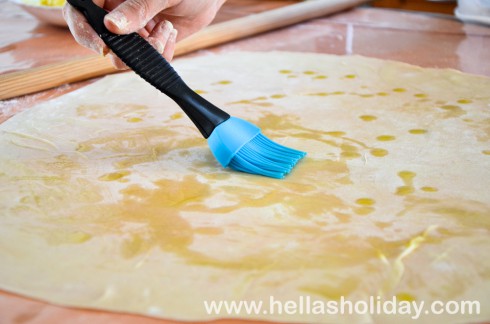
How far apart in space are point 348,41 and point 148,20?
102 centimetres

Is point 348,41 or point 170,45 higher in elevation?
point 170,45

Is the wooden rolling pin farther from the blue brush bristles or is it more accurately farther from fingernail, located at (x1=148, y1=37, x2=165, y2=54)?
the blue brush bristles

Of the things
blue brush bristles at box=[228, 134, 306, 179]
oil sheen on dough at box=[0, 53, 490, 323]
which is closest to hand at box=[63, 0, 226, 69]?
oil sheen on dough at box=[0, 53, 490, 323]

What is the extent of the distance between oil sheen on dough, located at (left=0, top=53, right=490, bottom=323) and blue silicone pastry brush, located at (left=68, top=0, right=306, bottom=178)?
0.03 m

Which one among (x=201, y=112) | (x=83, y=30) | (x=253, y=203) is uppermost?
(x=83, y=30)

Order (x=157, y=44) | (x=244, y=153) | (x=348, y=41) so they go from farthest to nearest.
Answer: (x=348, y=41) → (x=157, y=44) → (x=244, y=153)

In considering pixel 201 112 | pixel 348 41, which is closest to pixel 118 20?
pixel 201 112

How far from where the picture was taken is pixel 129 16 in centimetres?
102

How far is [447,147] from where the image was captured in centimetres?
115

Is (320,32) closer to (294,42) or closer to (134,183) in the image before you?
(294,42)

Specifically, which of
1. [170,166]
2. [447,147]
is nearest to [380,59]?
[447,147]

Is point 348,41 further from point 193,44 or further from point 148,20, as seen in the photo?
point 148,20

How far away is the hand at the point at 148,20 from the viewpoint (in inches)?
40.1

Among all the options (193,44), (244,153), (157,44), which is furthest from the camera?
(193,44)
